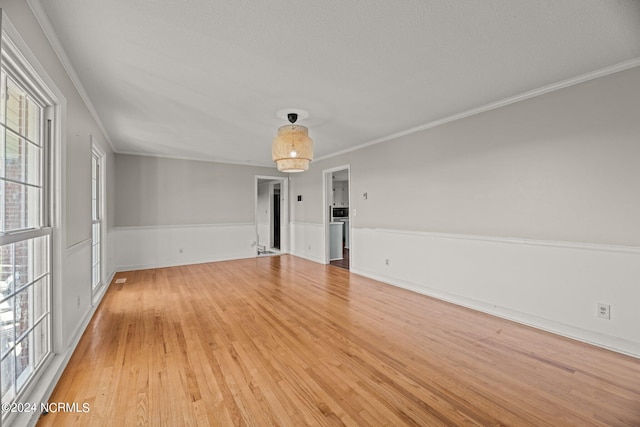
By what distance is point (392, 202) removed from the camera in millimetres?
4523

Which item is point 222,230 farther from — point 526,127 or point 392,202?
point 526,127

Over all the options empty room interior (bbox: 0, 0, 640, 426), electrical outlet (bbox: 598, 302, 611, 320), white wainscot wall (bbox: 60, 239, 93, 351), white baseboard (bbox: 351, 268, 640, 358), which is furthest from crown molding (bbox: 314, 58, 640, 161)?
white wainscot wall (bbox: 60, 239, 93, 351)

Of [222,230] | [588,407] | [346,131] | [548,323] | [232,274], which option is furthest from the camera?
[222,230]

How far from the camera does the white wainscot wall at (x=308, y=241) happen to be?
20.9 ft

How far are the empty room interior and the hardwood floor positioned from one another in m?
0.02

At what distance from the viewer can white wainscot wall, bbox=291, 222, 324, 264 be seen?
20.9 ft

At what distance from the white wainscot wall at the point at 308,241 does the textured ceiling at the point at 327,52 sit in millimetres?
3353

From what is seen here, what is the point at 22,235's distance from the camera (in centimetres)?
162

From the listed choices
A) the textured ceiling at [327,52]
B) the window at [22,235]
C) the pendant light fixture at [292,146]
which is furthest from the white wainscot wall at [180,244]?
the window at [22,235]

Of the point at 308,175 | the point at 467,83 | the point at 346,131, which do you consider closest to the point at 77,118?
the point at 346,131

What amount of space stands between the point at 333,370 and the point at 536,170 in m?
2.77

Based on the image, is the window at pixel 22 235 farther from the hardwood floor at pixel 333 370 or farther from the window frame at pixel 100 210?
the window frame at pixel 100 210

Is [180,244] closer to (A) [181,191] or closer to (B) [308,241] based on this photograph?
(A) [181,191]

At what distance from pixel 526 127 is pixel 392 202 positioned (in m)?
2.01
